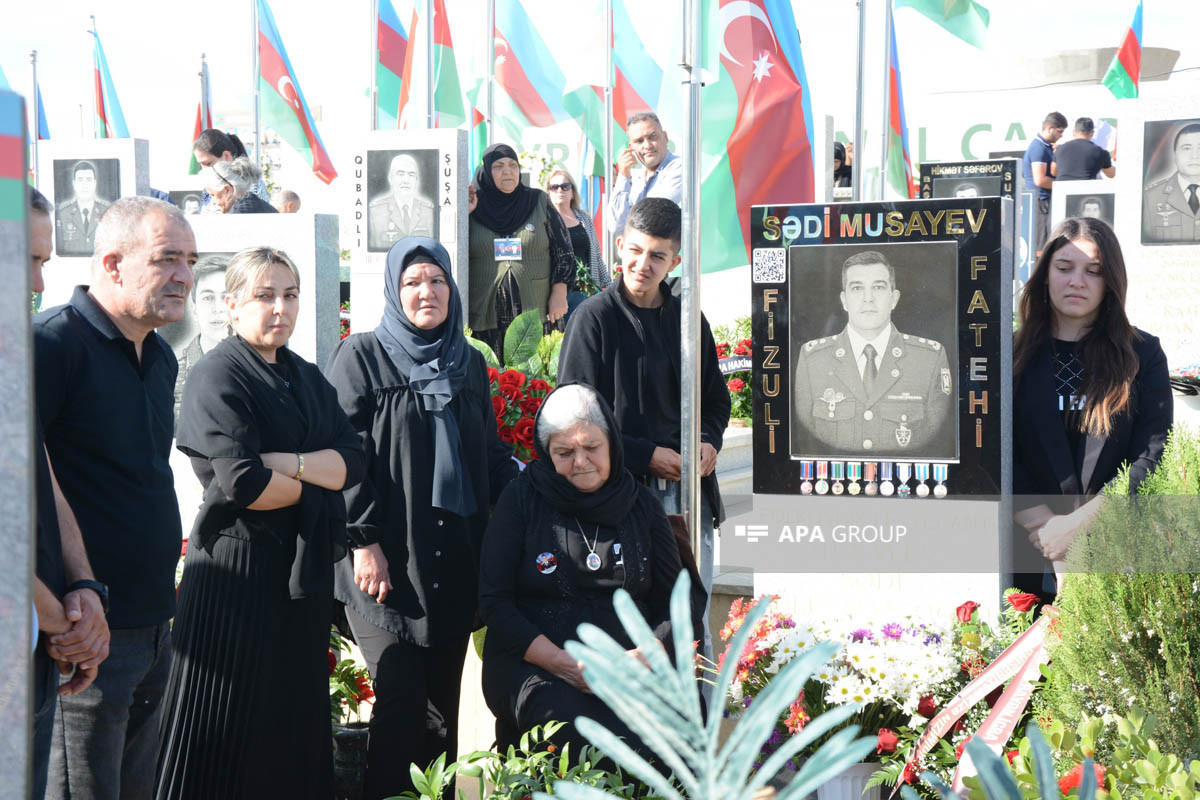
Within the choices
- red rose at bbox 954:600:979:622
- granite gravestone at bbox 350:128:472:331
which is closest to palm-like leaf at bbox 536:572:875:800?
red rose at bbox 954:600:979:622

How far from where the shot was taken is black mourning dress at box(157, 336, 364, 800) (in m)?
3.35

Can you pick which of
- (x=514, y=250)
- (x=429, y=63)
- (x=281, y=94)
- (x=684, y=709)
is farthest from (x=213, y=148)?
(x=281, y=94)

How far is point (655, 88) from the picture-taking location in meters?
17.2

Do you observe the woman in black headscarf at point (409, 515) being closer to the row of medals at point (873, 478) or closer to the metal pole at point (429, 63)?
the row of medals at point (873, 478)

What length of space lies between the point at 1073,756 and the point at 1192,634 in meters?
0.29

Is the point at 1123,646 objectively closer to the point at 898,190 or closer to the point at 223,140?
the point at 223,140

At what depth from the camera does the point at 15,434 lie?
0.98 m

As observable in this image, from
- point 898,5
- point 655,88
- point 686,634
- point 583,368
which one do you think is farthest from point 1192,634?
point 655,88

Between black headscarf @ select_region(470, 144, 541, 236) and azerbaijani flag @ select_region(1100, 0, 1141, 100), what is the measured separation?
1200cm

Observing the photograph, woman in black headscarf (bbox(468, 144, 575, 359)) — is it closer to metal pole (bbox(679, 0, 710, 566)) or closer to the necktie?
the necktie

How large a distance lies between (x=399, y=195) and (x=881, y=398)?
7.14 meters

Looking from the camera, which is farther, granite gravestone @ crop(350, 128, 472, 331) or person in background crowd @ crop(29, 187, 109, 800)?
granite gravestone @ crop(350, 128, 472, 331)

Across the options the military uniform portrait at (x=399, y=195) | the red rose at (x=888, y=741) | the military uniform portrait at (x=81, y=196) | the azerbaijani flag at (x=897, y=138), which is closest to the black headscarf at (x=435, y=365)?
the red rose at (x=888, y=741)

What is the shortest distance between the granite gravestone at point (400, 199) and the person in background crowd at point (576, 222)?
83 cm
